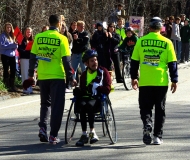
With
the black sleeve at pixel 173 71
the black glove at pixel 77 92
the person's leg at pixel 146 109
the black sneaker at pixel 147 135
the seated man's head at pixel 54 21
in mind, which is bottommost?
the black sneaker at pixel 147 135

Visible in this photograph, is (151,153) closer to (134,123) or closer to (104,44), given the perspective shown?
(134,123)

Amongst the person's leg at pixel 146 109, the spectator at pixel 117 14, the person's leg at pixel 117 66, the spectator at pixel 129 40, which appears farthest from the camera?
the spectator at pixel 117 14

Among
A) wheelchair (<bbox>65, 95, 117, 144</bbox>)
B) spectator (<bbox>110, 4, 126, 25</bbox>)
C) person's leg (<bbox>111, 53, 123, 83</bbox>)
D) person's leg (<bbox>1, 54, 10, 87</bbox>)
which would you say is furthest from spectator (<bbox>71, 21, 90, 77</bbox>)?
wheelchair (<bbox>65, 95, 117, 144</bbox>)

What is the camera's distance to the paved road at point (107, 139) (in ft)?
31.6

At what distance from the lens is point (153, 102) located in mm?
10453

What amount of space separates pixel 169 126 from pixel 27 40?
284 inches

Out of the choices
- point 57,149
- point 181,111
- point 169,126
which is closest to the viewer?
point 57,149

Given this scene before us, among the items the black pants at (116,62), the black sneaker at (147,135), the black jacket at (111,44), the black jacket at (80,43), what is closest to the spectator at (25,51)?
the black jacket at (80,43)

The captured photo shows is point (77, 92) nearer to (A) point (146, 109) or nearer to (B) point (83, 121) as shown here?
(B) point (83, 121)

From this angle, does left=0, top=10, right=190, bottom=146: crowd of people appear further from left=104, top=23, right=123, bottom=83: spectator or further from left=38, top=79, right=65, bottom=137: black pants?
left=104, top=23, right=123, bottom=83: spectator

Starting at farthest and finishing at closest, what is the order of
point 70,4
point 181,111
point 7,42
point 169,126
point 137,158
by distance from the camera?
1. point 70,4
2. point 7,42
3. point 181,111
4. point 169,126
5. point 137,158

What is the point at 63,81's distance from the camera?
10469 millimetres

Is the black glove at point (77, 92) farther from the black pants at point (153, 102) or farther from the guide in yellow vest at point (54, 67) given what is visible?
the black pants at point (153, 102)

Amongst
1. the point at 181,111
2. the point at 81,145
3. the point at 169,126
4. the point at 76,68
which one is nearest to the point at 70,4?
the point at 76,68
